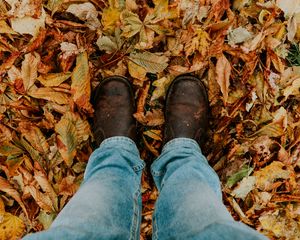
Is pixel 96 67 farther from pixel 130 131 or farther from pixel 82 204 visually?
pixel 82 204

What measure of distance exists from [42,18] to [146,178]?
684 mm

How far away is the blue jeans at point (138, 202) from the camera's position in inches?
34.0

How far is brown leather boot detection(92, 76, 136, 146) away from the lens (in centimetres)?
142

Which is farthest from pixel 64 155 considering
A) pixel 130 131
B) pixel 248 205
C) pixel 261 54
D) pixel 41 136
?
pixel 261 54

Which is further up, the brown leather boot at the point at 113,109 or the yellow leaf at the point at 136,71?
the yellow leaf at the point at 136,71

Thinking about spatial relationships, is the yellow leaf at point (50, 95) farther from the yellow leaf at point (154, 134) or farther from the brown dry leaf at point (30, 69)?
the yellow leaf at point (154, 134)

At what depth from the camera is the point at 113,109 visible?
1.46 metres

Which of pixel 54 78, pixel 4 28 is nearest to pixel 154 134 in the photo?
pixel 54 78

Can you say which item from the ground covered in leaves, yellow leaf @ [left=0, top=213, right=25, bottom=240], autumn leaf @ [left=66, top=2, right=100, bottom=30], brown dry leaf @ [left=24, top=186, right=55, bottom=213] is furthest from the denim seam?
autumn leaf @ [left=66, top=2, right=100, bottom=30]

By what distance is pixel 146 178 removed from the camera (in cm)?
143

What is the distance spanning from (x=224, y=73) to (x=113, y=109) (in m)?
0.44

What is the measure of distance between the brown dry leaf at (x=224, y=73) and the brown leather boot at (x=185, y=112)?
0.09 m

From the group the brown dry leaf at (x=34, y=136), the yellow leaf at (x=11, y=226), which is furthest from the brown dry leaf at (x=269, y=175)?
the yellow leaf at (x=11, y=226)

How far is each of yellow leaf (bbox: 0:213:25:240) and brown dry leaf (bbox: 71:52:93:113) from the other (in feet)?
1.57
